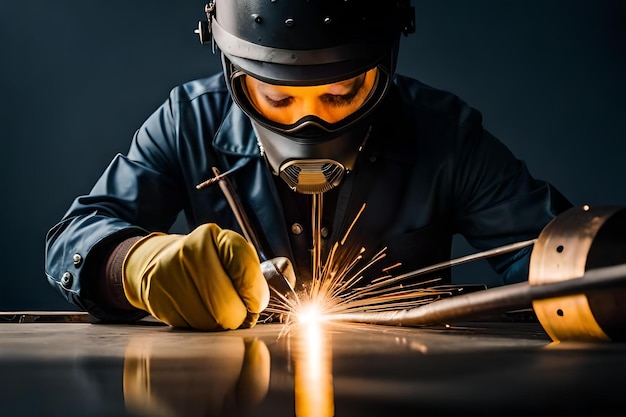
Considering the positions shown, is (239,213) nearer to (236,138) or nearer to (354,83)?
(236,138)

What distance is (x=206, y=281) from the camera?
1463 millimetres

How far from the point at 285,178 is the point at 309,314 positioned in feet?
1.15

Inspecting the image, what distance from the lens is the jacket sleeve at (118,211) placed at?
5.74ft

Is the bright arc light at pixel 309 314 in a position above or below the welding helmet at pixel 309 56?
below

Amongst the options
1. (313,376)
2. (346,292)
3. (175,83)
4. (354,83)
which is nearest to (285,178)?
(354,83)

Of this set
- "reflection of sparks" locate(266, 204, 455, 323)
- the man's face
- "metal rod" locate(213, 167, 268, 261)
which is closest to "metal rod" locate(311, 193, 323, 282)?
"reflection of sparks" locate(266, 204, 455, 323)

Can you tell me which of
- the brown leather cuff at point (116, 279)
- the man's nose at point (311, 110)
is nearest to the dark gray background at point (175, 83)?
the man's nose at point (311, 110)

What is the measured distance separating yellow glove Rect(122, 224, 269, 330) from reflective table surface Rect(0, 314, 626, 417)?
170mm

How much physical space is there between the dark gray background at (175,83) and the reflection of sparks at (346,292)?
4.92 feet

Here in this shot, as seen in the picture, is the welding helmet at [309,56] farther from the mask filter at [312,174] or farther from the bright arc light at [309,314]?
the bright arc light at [309,314]

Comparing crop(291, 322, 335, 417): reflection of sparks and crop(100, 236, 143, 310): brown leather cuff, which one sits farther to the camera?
crop(100, 236, 143, 310): brown leather cuff

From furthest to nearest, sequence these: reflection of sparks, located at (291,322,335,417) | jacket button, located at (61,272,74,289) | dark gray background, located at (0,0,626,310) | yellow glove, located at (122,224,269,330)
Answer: dark gray background, located at (0,0,626,310) < jacket button, located at (61,272,74,289) < yellow glove, located at (122,224,269,330) < reflection of sparks, located at (291,322,335,417)

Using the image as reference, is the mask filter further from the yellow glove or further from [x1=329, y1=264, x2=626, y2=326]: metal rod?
[x1=329, y1=264, x2=626, y2=326]: metal rod

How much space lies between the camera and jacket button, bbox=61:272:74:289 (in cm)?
178
